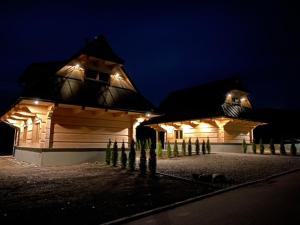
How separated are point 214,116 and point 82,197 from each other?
18.4 m

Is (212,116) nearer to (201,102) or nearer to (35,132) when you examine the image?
(201,102)

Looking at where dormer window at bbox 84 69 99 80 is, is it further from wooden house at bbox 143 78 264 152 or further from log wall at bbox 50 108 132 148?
wooden house at bbox 143 78 264 152

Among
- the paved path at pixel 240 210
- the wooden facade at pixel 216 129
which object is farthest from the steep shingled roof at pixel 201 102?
the paved path at pixel 240 210

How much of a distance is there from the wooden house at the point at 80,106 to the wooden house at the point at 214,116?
948cm

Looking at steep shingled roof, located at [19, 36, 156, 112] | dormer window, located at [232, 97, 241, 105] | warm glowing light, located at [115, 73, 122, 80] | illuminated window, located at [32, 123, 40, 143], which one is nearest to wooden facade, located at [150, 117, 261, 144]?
dormer window, located at [232, 97, 241, 105]

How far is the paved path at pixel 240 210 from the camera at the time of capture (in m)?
4.47

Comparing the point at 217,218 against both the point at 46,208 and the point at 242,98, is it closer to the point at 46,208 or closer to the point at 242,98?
the point at 46,208

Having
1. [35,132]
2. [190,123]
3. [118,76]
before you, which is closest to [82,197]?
[35,132]

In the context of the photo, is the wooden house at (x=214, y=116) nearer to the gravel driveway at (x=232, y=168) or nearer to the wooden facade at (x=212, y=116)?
the wooden facade at (x=212, y=116)

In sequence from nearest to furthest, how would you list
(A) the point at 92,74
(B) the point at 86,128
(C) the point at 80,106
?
(C) the point at 80,106
(B) the point at 86,128
(A) the point at 92,74

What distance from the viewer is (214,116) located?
73.2 ft

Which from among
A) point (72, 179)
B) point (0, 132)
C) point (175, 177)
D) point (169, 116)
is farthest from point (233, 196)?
point (0, 132)

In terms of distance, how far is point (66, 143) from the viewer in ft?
44.3

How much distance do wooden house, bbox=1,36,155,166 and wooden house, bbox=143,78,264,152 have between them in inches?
373
